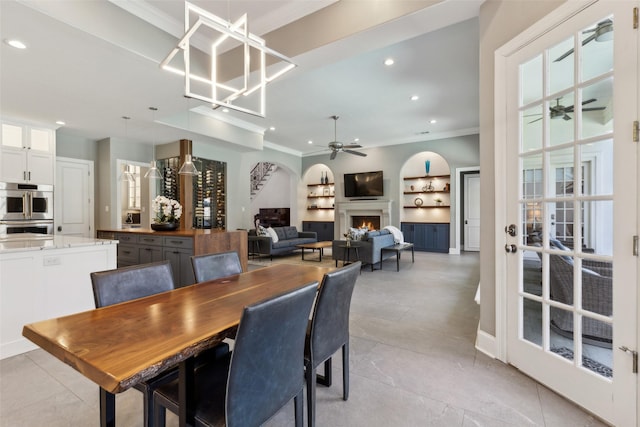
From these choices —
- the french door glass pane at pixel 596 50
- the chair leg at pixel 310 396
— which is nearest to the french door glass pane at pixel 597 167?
the french door glass pane at pixel 596 50

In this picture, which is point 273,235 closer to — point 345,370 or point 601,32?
point 345,370

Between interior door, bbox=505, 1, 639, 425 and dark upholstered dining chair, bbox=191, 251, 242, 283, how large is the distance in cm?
210

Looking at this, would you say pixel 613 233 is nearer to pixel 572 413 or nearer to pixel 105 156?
pixel 572 413

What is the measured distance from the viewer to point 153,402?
1272 millimetres

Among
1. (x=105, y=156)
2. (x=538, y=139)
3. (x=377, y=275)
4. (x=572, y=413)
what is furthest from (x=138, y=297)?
(x=105, y=156)

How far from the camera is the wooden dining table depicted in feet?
2.89

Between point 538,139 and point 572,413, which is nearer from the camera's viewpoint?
point 572,413

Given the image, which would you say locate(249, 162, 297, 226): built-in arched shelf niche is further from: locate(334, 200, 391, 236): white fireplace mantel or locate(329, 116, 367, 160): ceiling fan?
locate(329, 116, 367, 160): ceiling fan

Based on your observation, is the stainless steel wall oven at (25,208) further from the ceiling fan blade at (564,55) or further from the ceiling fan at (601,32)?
the ceiling fan at (601,32)

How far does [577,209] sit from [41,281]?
421 cm

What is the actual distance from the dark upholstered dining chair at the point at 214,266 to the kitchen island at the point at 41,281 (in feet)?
5.33

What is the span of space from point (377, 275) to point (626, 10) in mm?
4306

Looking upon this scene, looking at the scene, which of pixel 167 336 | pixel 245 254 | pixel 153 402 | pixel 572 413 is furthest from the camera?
pixel 245 254

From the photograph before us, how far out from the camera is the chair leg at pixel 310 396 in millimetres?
1432
